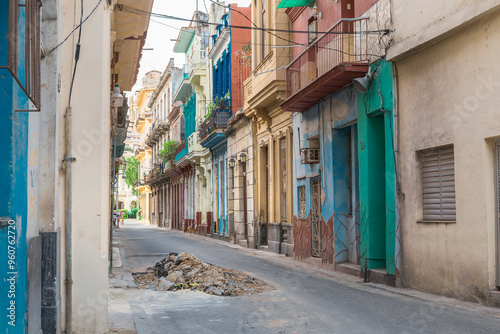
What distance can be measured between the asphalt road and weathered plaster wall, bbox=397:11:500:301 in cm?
66

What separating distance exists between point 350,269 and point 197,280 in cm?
401

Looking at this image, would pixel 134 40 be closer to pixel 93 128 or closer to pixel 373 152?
pixel 373 152

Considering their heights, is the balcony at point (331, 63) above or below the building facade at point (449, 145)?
above

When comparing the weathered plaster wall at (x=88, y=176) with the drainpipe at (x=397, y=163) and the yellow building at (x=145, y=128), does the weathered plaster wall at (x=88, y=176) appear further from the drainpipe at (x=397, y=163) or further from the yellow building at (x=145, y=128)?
the yellow building at (x=145, y=128)

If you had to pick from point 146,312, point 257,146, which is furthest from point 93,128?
point 257,146

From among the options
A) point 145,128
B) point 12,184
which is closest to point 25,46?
point 12,184

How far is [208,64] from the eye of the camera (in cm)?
3450

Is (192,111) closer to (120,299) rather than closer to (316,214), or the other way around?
(316,214)

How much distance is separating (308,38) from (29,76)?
13.5m

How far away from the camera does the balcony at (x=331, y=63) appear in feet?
43.7

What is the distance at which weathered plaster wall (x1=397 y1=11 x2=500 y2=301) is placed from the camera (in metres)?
9.18

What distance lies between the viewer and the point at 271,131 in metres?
21.8

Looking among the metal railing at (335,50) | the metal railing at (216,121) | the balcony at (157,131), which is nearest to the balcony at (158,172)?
the balcony at (157,131)

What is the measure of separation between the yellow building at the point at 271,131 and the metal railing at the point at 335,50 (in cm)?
300
